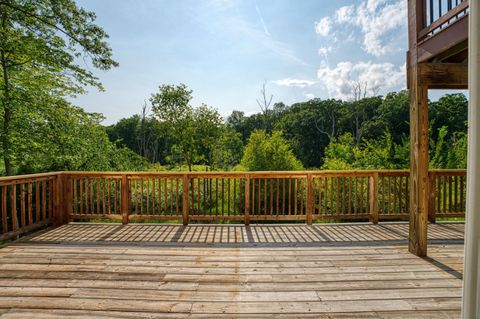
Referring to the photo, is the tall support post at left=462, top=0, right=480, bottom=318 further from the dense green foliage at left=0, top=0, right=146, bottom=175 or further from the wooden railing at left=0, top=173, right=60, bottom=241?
the dense green foliage at left=0, top=0, right=146, bottom=175

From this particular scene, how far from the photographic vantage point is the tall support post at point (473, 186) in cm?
97

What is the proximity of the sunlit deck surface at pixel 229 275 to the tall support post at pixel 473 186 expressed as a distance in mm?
1082

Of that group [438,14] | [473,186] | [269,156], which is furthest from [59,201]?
[438,14]

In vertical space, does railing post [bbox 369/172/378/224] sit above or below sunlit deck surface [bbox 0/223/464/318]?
above

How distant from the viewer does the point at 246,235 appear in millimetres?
3719

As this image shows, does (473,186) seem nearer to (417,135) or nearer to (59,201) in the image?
(417,135)

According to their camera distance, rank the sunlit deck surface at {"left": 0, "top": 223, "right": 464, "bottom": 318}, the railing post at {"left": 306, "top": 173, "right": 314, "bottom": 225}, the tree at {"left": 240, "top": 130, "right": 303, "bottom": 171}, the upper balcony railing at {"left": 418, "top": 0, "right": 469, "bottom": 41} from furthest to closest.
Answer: the tree at {"left": 240, "top": 130, "right": 303, "bottom": 171}, the railing post at {"left": 306, "top": 173, "right": 314, "bottom": 225}, the upper balcony railing at {"left": 418, "top": 0, "right": 469, "bottom": 41}, the sunlit deck surface at {"left": 0, "top": 223, "right": 464, "bottom": 318}

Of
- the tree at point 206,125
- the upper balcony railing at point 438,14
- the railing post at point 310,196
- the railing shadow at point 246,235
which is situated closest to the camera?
the upper balcony railing at point 438,14

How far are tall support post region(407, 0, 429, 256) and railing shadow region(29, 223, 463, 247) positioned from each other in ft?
1.73

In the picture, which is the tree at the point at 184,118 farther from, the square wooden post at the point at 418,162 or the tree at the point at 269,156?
the square wooden post at the point at 418,162

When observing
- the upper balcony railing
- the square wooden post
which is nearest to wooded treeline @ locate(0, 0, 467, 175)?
the square wooden post

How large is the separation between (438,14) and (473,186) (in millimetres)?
2668

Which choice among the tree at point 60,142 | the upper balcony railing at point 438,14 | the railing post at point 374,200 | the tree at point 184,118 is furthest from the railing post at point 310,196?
the tree at point 184,118

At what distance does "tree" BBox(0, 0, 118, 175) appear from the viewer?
5.46 m
